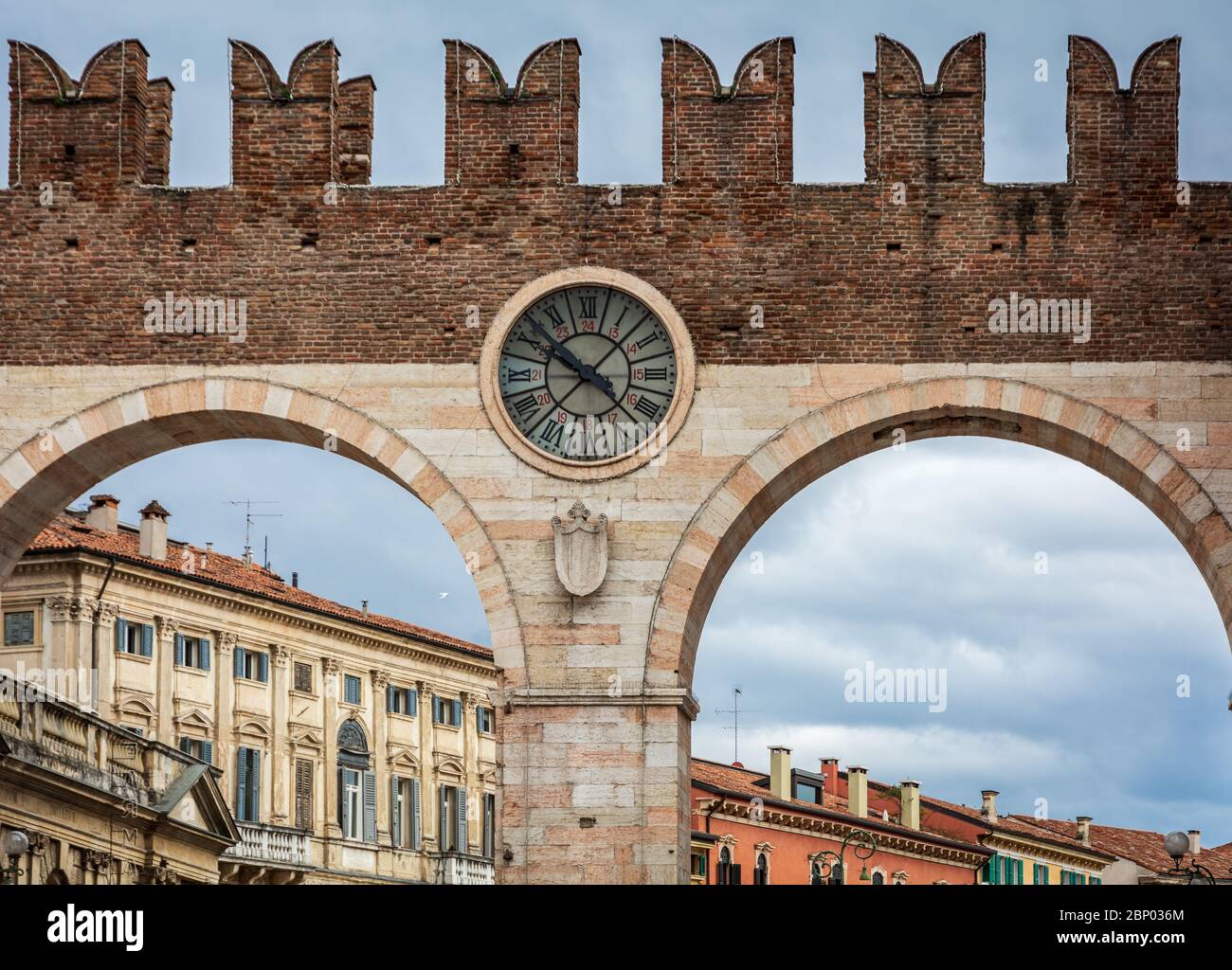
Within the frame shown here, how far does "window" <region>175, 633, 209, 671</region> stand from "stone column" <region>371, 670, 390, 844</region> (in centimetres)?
608

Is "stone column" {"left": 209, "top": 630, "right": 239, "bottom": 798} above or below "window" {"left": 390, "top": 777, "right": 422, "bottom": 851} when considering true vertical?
above

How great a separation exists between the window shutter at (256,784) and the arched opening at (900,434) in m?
32.0

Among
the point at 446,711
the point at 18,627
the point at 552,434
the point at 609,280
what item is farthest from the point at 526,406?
the point at 446,711

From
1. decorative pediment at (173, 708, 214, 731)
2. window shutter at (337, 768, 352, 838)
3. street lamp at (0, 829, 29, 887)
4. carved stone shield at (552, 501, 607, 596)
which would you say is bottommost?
street lamp at (0, 829, 29, 887)

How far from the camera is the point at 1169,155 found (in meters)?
24.8

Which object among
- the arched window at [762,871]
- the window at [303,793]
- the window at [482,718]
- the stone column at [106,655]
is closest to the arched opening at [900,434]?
the stone column at [106,655]

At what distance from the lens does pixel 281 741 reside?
56.3 m

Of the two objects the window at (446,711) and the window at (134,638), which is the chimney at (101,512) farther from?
the window at (446,711)

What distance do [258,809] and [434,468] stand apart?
32.2 meters

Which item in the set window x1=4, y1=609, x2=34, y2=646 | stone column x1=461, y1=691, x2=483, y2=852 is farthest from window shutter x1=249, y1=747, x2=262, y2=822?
stone column x1=461, y1=691, x2=483, y2=852

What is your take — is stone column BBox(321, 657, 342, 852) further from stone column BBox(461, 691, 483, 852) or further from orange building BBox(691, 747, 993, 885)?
orange building BBox(691, 747, 993, 885)

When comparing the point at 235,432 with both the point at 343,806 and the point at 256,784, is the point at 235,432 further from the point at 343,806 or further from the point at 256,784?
the point at 343,806

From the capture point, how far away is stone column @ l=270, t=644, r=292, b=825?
2196 inches

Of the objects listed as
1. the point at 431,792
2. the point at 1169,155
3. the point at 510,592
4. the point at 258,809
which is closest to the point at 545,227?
the point at 510,592
